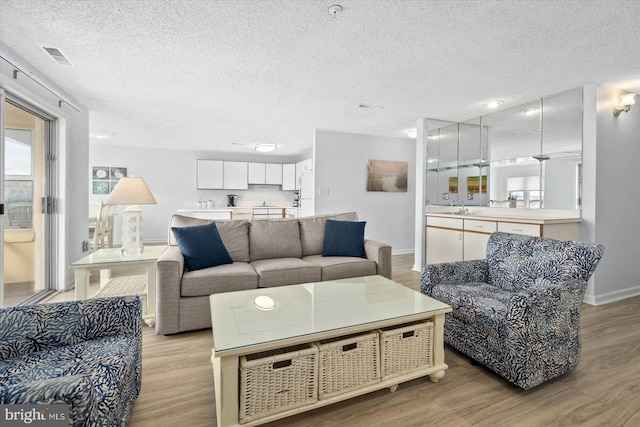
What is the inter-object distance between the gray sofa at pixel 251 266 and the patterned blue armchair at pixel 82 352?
2.85ft

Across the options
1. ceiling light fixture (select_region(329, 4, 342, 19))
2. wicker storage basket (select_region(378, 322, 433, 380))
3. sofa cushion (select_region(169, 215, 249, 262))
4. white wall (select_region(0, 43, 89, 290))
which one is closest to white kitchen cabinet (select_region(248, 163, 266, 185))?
white wall (select_region(0, 43, 89, 290))

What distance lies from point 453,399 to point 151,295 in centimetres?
→ 245

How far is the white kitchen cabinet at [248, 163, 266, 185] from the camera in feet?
25.8

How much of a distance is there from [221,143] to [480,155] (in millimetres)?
5060

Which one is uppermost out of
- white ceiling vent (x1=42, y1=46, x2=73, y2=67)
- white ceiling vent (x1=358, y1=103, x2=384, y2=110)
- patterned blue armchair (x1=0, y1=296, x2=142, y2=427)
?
white ceiling vent (x1=358, y1=103, x2=384, y2=110)

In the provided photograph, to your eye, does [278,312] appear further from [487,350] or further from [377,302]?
[487,350]

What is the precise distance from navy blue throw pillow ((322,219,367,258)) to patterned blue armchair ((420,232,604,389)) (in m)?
1.07

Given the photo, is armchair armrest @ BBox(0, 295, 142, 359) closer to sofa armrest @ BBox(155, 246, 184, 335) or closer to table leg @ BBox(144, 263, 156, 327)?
sofa armrest @ BBox(155, 246, 184, 335)

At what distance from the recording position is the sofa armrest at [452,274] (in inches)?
92.6

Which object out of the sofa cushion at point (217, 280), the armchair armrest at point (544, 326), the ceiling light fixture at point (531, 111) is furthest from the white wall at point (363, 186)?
the armchair armrest at point (544, 326)

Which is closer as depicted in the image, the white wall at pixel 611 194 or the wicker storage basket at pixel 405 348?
the wicker storage basket at pixel 405 348

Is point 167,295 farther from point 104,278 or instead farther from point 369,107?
point 369,107

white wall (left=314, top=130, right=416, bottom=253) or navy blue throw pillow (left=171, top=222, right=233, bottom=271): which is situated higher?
white wall (left=314, top=130, right=416, bottom=253)

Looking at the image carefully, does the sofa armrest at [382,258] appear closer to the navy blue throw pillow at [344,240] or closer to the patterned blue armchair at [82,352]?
the navy blue throw pillow at [344,240]
